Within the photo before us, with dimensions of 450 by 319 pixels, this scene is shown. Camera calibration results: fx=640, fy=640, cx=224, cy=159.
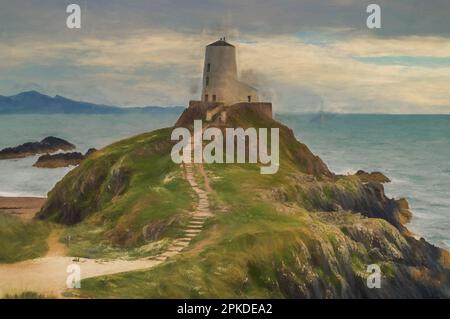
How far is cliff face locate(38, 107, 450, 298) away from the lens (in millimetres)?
31469

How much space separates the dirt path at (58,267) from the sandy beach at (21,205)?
35004 mm

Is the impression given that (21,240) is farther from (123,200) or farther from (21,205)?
(21,205)

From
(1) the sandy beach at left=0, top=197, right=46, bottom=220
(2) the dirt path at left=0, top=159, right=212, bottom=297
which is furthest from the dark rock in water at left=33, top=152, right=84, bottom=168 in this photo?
(2) the dirt path at left=0, top=159, right=212, bottom=297

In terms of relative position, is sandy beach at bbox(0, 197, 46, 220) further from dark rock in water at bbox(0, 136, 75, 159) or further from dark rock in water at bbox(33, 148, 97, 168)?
dark rock in water at bbox(0, 136, 75, 159)

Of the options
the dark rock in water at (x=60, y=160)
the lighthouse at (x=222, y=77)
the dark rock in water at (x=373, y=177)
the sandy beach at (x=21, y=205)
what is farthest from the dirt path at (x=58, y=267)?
the dark rock in water at (x=60, y=160)

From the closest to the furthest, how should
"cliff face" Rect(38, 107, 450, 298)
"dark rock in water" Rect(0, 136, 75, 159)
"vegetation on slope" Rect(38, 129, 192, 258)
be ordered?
"cliff face" Rect(38, 107, 450, 298)
"vegetation on slope" Rect(38, 129, 192, 258)
"dark rock in water" Rect(0, 136, 75, 159)

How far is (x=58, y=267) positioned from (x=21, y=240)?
401 inches

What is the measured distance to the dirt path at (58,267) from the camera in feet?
99.7

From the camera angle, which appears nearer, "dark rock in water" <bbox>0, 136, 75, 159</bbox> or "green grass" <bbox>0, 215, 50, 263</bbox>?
"green grass" <bbox>0, 215, 50, 263</bbox>

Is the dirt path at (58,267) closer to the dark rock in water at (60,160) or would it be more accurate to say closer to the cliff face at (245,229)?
the cliff face at (245,229)

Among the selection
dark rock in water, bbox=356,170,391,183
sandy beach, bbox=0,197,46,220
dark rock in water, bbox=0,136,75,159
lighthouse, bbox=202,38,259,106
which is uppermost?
lighthouse, bbox=202,38,259,106

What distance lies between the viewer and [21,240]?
42.9 meters

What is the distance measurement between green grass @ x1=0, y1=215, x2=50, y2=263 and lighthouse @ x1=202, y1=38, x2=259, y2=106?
87.4ft
